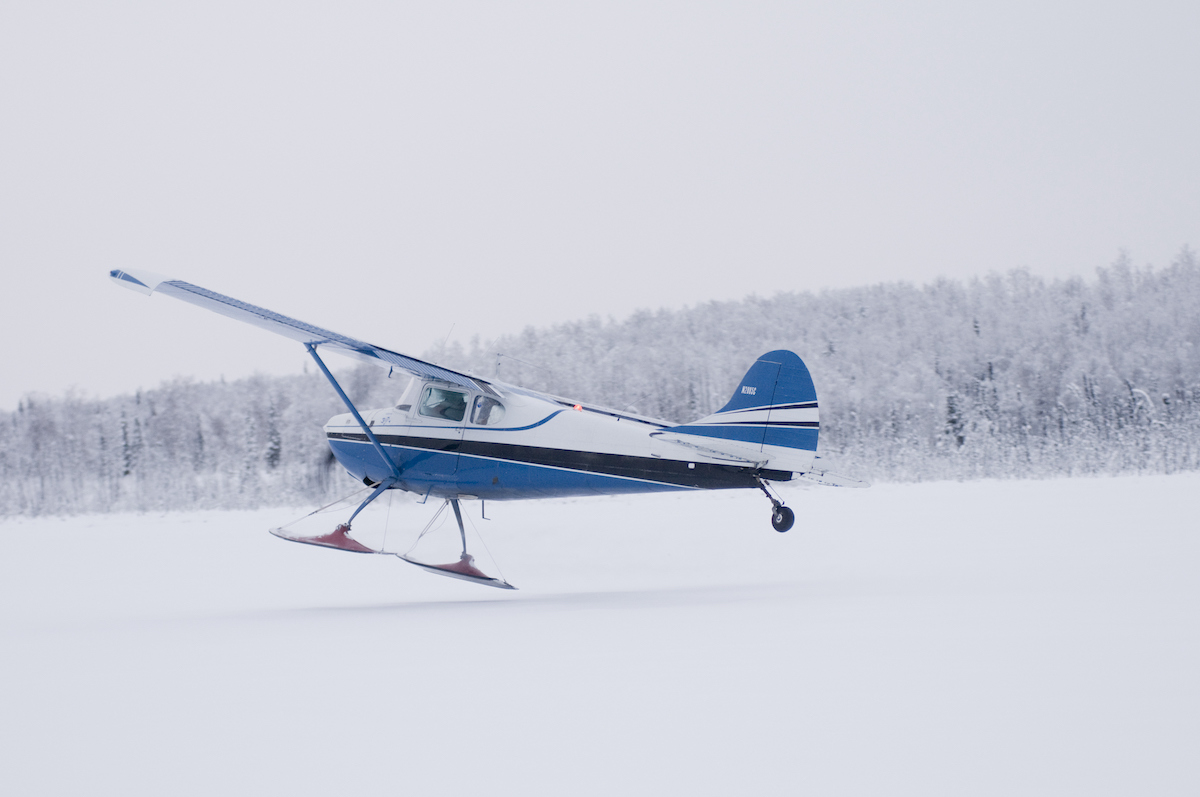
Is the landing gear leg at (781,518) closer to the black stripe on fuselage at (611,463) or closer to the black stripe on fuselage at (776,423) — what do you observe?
the black stripe on fuselage at (611,463)

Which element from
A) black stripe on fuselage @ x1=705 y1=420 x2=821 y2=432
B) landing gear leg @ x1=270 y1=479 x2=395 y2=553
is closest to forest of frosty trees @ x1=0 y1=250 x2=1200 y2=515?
landing gear leg @ x1=270 y1=479 x2=395 y2=553

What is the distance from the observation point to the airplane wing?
7281 millimetres

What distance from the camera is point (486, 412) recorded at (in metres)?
8.90

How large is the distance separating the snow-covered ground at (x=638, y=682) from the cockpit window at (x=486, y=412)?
1881mm

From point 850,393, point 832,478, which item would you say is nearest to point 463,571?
point 832,478

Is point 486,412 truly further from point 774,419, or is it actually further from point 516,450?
point 774,419

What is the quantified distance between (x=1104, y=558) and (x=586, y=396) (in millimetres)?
22046

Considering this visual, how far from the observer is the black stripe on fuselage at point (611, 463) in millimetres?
7957

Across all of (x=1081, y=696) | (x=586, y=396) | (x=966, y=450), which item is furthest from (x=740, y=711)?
(x=586, y=396)

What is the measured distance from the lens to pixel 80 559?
41.0 feet

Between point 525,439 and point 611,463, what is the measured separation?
1.02 meters

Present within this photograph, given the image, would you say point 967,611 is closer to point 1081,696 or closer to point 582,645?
point 1081,696

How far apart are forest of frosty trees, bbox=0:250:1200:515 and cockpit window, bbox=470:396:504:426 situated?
1023cm

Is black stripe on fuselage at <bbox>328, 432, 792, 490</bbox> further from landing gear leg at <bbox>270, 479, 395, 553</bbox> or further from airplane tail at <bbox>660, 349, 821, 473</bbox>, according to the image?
landing gear leg at <bbox>270, 479, 395, 553</bbox>
